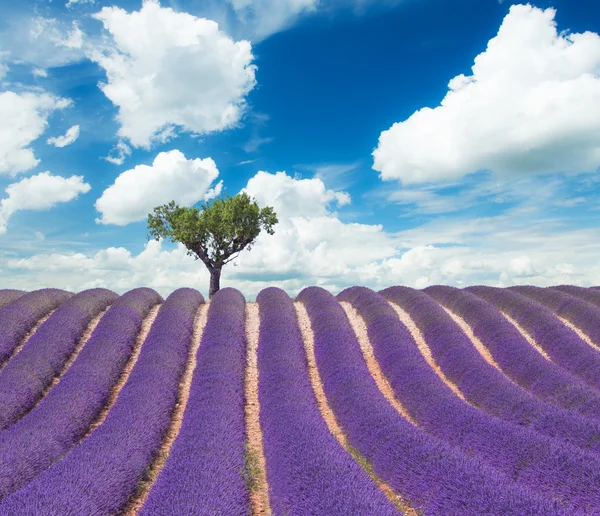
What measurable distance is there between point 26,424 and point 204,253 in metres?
17.3

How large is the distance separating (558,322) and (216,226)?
17.0m

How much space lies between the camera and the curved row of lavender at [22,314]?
530 inches

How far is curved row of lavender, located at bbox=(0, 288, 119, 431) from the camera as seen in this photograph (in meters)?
10.5

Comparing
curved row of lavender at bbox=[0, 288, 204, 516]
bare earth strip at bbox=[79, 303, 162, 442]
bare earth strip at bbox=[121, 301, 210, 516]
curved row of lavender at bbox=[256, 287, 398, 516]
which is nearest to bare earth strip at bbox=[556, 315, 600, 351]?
curved row of lavender at bbox=[256, 287, 398, 516]

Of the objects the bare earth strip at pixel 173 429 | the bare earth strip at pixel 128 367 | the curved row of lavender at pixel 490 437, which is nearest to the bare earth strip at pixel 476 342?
the curved row of lavender at pixel 490 437

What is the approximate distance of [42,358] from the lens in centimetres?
1245

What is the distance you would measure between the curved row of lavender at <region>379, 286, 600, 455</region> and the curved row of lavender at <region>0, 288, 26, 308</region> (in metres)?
15.3

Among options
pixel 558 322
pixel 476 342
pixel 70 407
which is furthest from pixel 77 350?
pixel 558 322

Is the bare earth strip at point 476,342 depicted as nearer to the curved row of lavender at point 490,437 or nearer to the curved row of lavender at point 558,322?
the curved row of lavender at point 558,322

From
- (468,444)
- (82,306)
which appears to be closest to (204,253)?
(82,306)

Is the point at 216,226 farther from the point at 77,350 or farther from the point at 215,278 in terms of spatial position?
the point at 77,350

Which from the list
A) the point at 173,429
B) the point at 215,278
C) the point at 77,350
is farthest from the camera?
the point at 215,278

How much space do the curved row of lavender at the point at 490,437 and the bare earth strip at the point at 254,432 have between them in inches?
132

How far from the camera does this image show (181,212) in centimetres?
2648
